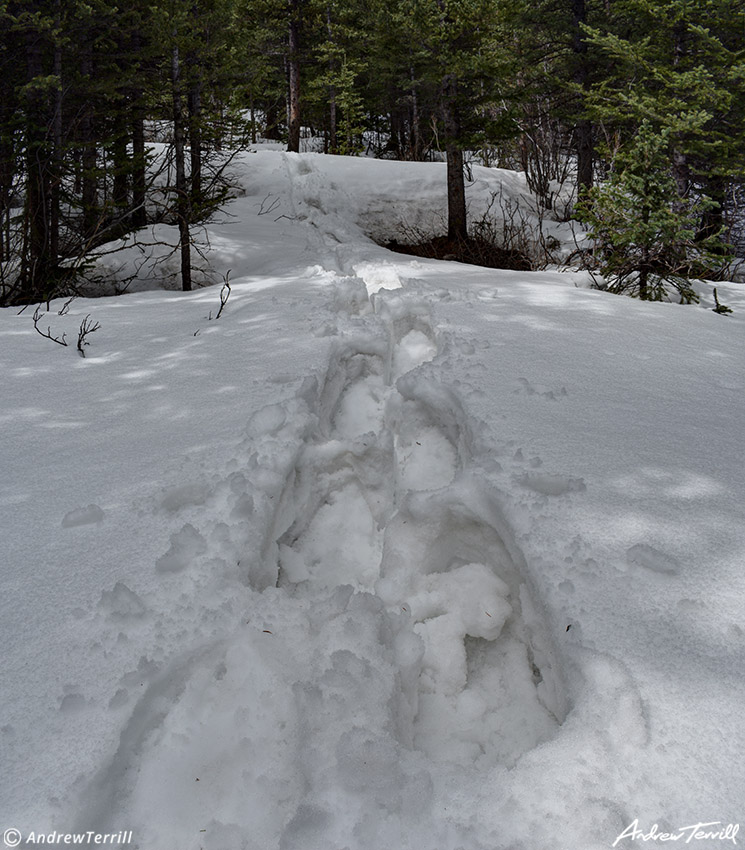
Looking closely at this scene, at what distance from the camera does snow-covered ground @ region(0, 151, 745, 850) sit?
1.16 metres

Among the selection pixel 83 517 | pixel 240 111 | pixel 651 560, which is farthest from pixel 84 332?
pixel 240 111

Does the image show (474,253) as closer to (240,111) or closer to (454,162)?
(454,162)

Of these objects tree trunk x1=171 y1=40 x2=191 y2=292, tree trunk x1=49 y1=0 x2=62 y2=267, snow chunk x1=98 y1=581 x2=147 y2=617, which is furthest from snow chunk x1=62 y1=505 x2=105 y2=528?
tree trunk x1=171 y1=40 x2=191 y2=292

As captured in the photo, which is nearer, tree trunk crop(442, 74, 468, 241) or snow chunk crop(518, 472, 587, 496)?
snow chunk crop(518, 472, 587, 496)

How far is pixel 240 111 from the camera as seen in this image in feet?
29.5

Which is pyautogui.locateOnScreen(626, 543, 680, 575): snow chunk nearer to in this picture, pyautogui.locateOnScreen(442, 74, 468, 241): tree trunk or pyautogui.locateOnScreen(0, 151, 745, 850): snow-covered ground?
pyautogui.locateOnScreen(0, 151, 745, 850): snow-covered ground

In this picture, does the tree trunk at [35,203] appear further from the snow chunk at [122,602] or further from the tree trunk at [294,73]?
the tree trunk at [294,73]

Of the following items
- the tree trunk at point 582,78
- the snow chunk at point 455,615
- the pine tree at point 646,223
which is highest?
the tree trunk at point 582,78

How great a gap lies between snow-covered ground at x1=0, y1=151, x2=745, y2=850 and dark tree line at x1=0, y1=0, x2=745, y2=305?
9.75ft

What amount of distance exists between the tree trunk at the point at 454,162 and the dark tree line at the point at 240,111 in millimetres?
25

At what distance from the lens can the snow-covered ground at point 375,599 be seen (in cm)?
116

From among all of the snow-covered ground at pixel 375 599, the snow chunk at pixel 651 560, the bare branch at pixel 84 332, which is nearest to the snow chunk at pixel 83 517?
the snow-covered ground at pixel 375 599

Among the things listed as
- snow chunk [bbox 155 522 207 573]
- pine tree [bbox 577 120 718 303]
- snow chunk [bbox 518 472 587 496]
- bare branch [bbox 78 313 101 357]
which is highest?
pine tree [bbox 577 120 718 303]
